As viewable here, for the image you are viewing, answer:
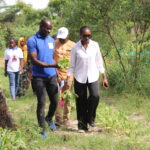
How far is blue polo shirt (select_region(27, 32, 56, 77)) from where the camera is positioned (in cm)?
568

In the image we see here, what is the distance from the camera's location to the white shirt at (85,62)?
597cm

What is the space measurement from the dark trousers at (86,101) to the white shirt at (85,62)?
0.36 ft

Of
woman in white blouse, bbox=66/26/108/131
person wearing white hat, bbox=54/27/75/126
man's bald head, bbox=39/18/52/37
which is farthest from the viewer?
person wearing white hat, bbox=54/27/75/126

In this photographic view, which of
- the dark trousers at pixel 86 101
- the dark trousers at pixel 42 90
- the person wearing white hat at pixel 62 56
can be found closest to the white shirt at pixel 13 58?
the person wearing white hat at pixel 62 56

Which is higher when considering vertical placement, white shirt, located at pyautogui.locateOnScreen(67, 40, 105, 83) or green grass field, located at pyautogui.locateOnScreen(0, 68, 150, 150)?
white shirt, located at pyautogui.locateOnScreen(67, 40, 105, 83)

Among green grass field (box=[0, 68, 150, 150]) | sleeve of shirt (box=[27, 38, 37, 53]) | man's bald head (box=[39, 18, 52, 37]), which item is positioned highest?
man's bald head (box=[39, 18, 52, 37])

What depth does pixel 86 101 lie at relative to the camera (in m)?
6.27

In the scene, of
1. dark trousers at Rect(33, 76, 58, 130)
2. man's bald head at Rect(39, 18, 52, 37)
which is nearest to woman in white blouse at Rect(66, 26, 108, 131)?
dark trousers at Rect(33, 76, 58, 130)

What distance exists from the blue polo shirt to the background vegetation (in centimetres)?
89

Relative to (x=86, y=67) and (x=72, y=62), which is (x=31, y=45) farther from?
(x=86, y=67)

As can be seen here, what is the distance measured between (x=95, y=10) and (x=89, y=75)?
4633mm

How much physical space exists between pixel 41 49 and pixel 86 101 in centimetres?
119

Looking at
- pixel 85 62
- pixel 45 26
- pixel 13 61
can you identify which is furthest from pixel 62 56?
pixel 13 61

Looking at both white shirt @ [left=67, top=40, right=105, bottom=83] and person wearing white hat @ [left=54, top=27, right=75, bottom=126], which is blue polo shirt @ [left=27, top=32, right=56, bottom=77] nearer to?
white shirt @ [left=67, top=40, right=105, bottom=83]
